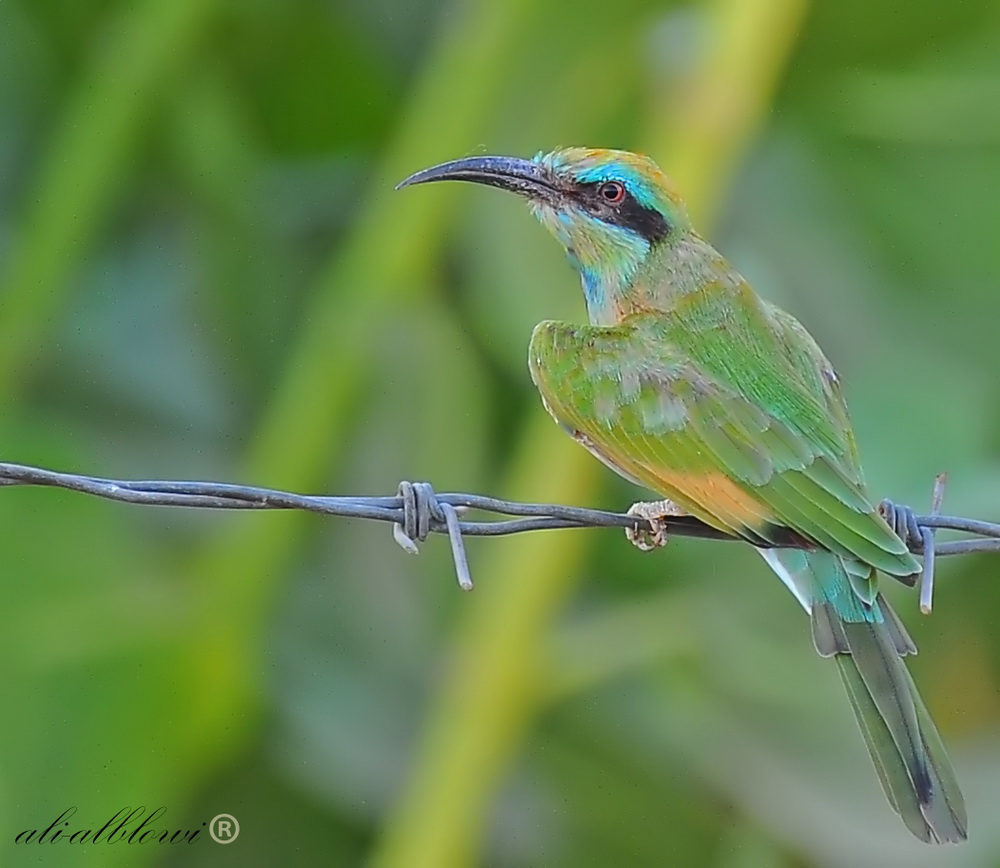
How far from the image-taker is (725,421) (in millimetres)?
1270

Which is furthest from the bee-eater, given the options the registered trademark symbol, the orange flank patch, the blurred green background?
the registered trademark symbol

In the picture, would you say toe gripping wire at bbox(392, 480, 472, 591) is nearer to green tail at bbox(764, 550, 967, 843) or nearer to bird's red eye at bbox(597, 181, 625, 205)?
green tail at bbox(764, 550, 967, 843)

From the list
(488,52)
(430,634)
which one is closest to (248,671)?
(430,634)

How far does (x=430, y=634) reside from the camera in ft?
6.69

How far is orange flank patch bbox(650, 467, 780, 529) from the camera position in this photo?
1.23 m

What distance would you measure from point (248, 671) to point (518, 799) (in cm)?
48

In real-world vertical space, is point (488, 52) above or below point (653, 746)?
above

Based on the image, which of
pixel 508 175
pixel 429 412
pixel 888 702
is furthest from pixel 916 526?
pixel 429 412

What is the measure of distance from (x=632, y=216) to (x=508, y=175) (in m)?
0.12

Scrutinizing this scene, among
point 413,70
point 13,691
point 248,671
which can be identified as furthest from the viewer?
point 413,70

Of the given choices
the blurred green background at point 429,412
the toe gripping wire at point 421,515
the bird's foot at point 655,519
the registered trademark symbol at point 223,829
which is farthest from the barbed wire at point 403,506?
the registered trademark symbol at point 223,829

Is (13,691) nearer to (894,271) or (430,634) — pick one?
(430,634)

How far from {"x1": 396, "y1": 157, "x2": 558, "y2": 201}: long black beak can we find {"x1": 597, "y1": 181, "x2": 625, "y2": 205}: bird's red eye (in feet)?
0.16

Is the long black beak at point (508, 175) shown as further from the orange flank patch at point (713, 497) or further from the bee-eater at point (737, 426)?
the orange flank patch at point (713, 497)
